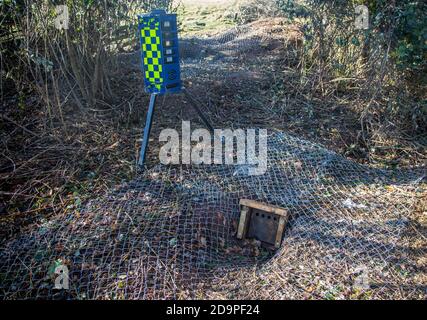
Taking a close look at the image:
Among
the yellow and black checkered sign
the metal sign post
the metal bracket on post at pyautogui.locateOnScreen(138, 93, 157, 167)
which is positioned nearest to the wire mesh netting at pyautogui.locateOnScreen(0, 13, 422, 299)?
the metal bracket on post at pyautogui.locateOnScreen(138, 93, 157, 167)

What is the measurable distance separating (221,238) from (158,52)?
71.5 inches

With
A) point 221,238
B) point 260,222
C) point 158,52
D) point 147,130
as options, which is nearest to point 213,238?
point 221,238

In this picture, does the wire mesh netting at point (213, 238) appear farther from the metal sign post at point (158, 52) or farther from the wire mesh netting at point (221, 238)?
the metal sign post at point (158, 52)

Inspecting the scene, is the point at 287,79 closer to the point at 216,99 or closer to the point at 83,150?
the point at 216,99

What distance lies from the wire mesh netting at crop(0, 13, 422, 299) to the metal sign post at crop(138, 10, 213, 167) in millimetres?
780

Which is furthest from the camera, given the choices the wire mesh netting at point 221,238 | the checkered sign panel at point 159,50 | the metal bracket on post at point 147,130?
the metal bracket on post at point 147,130

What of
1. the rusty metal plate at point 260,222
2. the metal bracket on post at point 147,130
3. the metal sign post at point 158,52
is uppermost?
the metal sign post at point 158,52

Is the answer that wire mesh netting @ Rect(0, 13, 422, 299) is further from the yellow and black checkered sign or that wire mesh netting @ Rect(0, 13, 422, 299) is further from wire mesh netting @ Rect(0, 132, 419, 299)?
the yellow and black checkered sign

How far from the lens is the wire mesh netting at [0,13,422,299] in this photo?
2689 millimetres

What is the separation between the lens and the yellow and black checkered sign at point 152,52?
3.56 meters

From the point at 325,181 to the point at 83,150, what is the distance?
2522 mm

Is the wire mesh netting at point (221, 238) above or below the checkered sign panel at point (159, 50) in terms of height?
below

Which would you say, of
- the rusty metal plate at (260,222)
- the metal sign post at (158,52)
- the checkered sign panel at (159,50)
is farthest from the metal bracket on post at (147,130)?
the rusty metal plate at (260,222)
